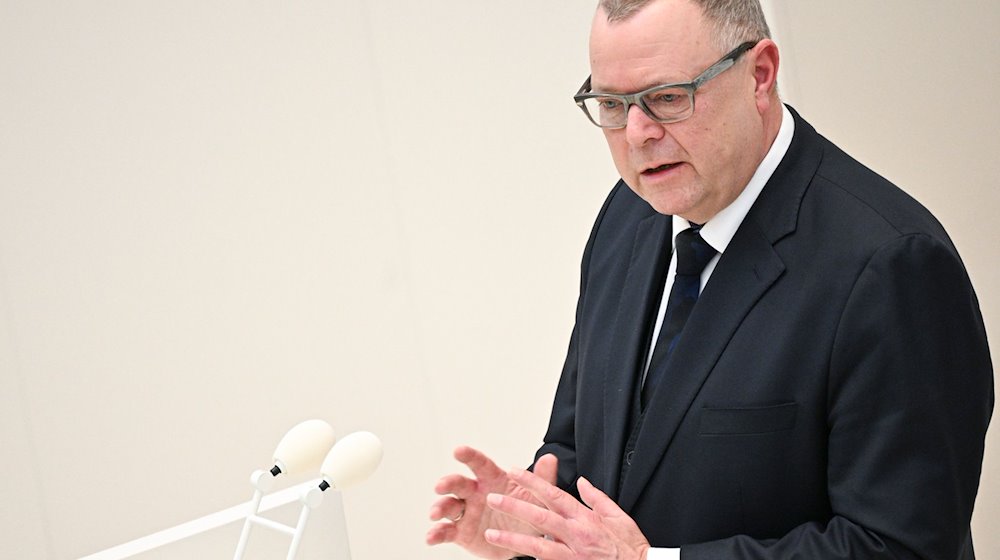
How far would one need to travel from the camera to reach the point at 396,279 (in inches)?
145

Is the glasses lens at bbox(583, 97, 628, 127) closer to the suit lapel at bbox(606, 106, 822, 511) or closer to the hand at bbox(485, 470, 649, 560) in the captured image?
the suit lapel at bbox(606, 106, 822, 511)

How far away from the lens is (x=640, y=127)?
155cm

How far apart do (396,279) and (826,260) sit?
230 cm

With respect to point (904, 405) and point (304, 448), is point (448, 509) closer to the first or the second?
point (304, 448)

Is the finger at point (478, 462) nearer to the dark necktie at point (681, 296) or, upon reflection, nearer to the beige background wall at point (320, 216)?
the dark necktie at point (681, 296)

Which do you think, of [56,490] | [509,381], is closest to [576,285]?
[509,381]

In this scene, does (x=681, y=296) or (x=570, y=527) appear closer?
(x=570, y=527)

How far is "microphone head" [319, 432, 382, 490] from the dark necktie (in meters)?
0.42

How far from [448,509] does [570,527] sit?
0.33m

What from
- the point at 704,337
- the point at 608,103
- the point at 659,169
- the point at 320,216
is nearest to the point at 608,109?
the point at 608,103

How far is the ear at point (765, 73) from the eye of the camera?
62.0 inches

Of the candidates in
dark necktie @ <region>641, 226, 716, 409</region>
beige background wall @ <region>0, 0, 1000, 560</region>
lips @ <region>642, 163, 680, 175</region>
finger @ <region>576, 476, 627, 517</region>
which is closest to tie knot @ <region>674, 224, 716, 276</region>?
dark necktie @ <region>641, 226, 716, 409</region>

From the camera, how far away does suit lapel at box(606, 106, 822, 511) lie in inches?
62.4

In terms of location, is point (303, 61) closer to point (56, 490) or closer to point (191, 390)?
point (191, 390)
